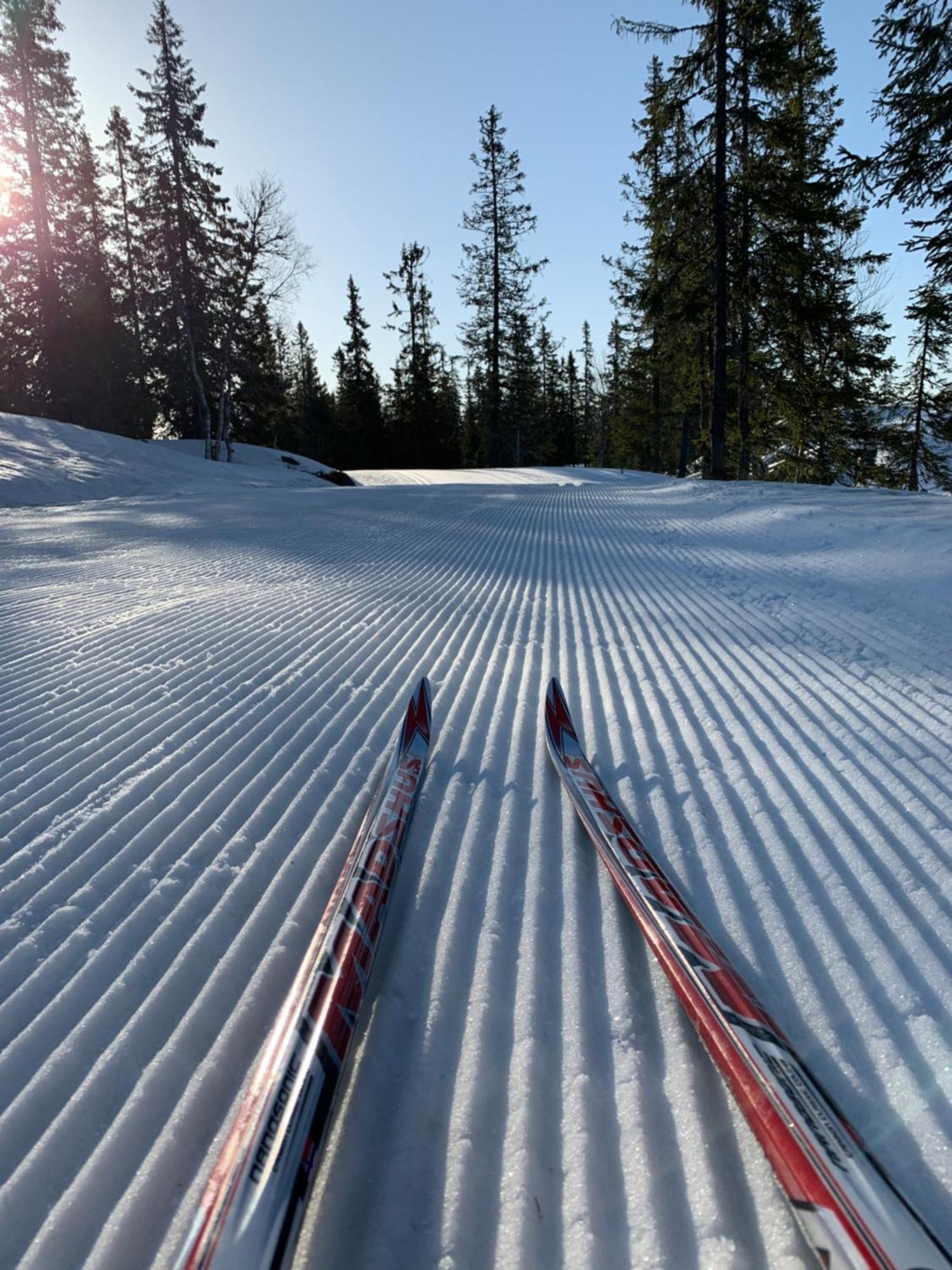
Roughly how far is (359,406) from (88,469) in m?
25.2

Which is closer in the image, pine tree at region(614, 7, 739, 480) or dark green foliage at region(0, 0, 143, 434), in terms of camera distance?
pine tree at region(614, 7, 739, 480)

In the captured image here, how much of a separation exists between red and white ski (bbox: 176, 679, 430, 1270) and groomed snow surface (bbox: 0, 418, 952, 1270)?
0.10 meters

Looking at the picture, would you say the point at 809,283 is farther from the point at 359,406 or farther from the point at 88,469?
the point at 359,406

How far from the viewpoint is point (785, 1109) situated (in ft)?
3.96

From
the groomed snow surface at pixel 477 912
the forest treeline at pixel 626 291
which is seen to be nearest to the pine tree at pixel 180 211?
the forest treeline at pixel 626 291

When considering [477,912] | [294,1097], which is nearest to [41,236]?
[477,912]

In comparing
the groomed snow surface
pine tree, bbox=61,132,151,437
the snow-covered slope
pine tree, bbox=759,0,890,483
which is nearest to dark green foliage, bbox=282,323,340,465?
pine tree, bbox=61,132,151,437

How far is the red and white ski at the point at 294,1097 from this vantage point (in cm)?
103

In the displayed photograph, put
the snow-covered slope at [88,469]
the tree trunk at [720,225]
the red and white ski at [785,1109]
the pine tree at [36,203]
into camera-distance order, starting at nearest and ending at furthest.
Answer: the red and white ski at [785,1109] → the snow-covered slope at [88,469] → the tree trunk at [720,225] → the pine tree at [36,203]

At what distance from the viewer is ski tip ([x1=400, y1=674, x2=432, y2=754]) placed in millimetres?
2873

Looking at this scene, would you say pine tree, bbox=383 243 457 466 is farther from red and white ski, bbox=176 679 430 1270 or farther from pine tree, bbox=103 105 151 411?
red and white ski, bbox=176 679 430 1270

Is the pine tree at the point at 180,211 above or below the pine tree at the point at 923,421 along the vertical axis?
above

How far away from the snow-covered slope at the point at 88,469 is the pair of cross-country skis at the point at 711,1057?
1288 cm

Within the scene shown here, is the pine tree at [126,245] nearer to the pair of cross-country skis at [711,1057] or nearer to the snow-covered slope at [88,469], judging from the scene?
the snow-covered slope at [88,469]
